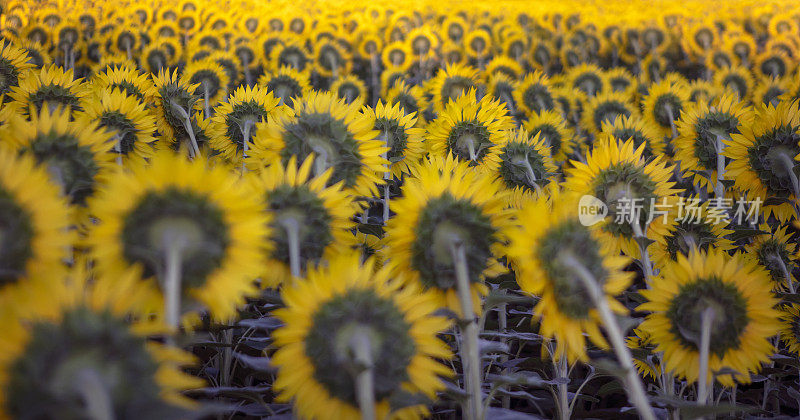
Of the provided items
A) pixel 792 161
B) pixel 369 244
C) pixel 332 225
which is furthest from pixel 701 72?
pixel 332 225

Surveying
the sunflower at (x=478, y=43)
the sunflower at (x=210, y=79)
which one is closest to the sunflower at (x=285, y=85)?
the sunflower at (x=210, y=79)

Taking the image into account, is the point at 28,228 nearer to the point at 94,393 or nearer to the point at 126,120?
the point at 94,393

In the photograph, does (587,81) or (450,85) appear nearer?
(450,85)

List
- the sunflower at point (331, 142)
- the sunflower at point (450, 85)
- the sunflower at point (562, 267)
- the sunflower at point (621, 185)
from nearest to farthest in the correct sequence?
the sunflower at point (562, 267)
the sunflower at point (331, 142)
the sunflower at point (621, 185)
the sunflower at point (450, 85)

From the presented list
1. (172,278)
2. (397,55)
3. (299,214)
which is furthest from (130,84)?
(397,55)

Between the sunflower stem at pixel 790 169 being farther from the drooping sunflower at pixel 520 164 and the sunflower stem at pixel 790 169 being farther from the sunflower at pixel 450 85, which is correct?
the sunflower at pixel 450 85

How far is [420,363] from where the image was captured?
1188 millimetres

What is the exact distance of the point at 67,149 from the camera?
1.34 m

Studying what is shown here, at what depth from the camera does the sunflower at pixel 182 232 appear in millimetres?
1013

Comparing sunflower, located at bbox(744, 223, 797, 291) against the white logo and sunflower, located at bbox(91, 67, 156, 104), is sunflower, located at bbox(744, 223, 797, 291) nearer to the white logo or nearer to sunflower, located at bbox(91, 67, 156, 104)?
the white logo

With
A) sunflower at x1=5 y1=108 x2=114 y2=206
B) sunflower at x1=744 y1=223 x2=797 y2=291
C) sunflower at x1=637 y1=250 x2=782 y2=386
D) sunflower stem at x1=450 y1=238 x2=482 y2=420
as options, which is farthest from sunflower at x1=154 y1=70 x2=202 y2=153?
sunflower at x1=744 y1=223 x2=797 y2=291

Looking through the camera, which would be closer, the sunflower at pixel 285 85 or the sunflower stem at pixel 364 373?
the sunflower stem at pixel 364 373

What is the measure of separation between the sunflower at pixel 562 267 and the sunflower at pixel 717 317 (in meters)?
0.21

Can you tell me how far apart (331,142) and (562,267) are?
68cm
